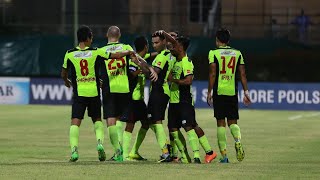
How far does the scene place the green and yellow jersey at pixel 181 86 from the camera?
55.3 feet

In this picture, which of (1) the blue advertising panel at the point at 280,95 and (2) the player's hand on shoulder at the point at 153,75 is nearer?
(2) the player's hand on shoulder at the point at 153,75

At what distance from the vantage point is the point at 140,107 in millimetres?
17516

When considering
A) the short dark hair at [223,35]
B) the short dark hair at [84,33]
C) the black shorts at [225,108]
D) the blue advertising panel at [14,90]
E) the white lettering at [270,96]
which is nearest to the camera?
the short dark hair at [84,33]

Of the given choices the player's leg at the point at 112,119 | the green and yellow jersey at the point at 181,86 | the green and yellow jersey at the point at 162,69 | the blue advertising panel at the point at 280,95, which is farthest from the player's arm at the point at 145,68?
the blue advertising panel at the point at 280,95

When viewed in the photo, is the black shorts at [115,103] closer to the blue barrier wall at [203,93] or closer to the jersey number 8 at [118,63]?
the jersey number 8 at [118,63]

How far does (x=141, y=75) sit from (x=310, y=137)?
7.81 metres

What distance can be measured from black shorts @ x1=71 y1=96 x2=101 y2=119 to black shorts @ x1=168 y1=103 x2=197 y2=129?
1227 millimetres

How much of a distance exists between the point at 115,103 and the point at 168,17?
2788cm

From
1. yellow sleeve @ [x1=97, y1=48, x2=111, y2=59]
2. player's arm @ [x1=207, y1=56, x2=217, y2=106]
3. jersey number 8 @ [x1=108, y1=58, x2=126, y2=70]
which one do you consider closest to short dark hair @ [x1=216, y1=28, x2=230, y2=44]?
player's arm @ [x1=207, y1=56, x2=217, y2=106]

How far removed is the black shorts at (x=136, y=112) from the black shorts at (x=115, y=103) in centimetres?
20

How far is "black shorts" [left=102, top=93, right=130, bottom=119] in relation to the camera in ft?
55.8

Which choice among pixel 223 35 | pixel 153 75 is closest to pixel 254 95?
pixel 223 35

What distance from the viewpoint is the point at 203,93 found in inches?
1510

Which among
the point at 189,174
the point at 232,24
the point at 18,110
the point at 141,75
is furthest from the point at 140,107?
the point at 232,24
